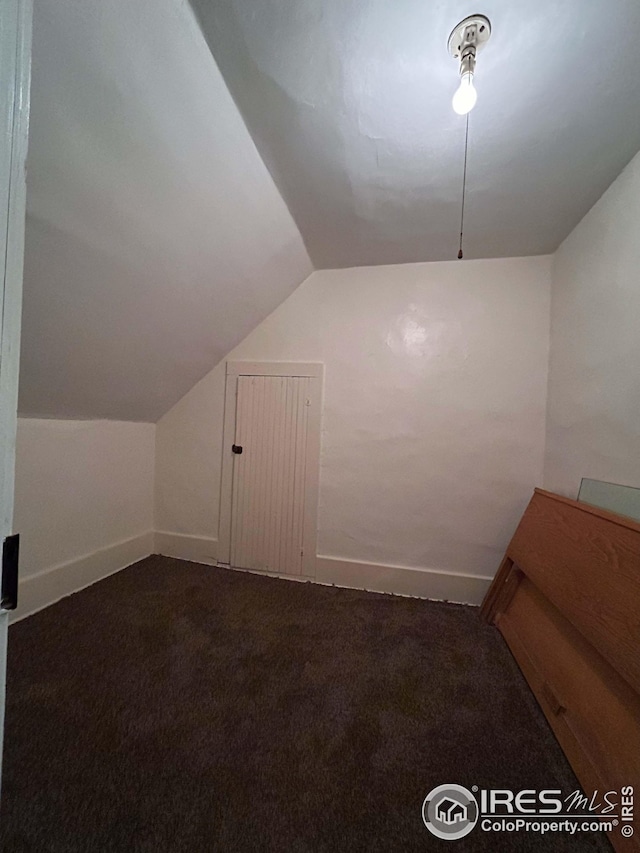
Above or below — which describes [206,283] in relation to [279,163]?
below

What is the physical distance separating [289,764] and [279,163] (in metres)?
2.35

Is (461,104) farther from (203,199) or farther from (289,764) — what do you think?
(289,764)

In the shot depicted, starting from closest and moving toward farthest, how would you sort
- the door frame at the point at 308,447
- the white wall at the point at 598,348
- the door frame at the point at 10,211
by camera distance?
the door frame at the point at 10,211, the white wall at the point at 598,348, the door frame at the point at 308,447

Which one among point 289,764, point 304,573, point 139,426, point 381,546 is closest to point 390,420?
point 381,546

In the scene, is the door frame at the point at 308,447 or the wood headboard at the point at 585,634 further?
the door frame at the point at 308,447

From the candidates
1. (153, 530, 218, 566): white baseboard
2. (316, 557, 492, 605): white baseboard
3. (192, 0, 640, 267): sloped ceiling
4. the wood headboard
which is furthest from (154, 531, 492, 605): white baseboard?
(192, 0, 640, 267): sloped ceiling

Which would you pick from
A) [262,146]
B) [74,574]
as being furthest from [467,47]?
[74,574]

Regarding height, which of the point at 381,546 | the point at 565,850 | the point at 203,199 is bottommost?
the point at 565,850

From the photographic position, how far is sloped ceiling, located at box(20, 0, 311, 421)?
0.95 metres

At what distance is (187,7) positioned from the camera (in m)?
0.95

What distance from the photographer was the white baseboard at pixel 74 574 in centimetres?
178

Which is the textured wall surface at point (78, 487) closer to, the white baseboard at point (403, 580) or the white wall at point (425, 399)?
the white wall at point (425, 399)

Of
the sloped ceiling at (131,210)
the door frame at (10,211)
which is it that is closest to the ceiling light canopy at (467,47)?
the sloped ceiling at (131,210)

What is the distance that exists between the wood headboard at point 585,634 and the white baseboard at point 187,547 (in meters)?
2.03
